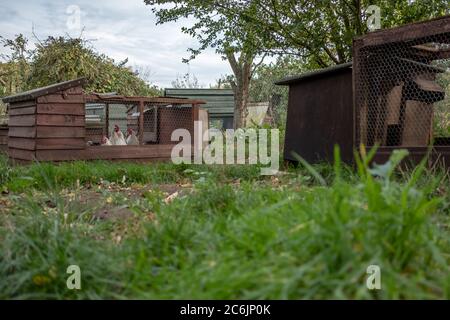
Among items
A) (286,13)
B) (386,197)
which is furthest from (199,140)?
(386,197)

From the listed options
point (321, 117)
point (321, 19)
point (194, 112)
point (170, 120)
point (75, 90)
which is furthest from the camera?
point (170, 120)

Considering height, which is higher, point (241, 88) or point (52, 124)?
point (241, 88)

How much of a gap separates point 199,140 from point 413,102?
393 cm

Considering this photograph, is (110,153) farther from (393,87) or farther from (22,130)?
(393,87)

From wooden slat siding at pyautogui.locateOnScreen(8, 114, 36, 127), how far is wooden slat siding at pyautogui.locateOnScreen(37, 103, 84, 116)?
0.58 feet

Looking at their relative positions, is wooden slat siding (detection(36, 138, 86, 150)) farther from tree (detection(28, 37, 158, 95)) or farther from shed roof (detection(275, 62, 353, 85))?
tree (detection(28, 37, 158, 95))

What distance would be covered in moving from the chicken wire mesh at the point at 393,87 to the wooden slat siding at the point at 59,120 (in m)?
4.08

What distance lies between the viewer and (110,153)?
6.87 meters

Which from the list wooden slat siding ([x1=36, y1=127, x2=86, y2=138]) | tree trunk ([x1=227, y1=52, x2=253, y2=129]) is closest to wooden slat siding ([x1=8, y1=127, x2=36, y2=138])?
wooden slat siding ([x1=36, y1=127, x2=86, y2=138])

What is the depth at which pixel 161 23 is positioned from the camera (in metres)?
8.10

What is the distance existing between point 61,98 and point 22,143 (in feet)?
3.24

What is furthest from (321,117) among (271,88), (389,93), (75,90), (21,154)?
(271,88)

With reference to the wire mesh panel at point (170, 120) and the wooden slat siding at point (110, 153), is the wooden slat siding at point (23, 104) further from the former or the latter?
the wire mesh panel at point (170, 120)

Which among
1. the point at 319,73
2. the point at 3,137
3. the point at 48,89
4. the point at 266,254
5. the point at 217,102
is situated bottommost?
the point at 266,254
